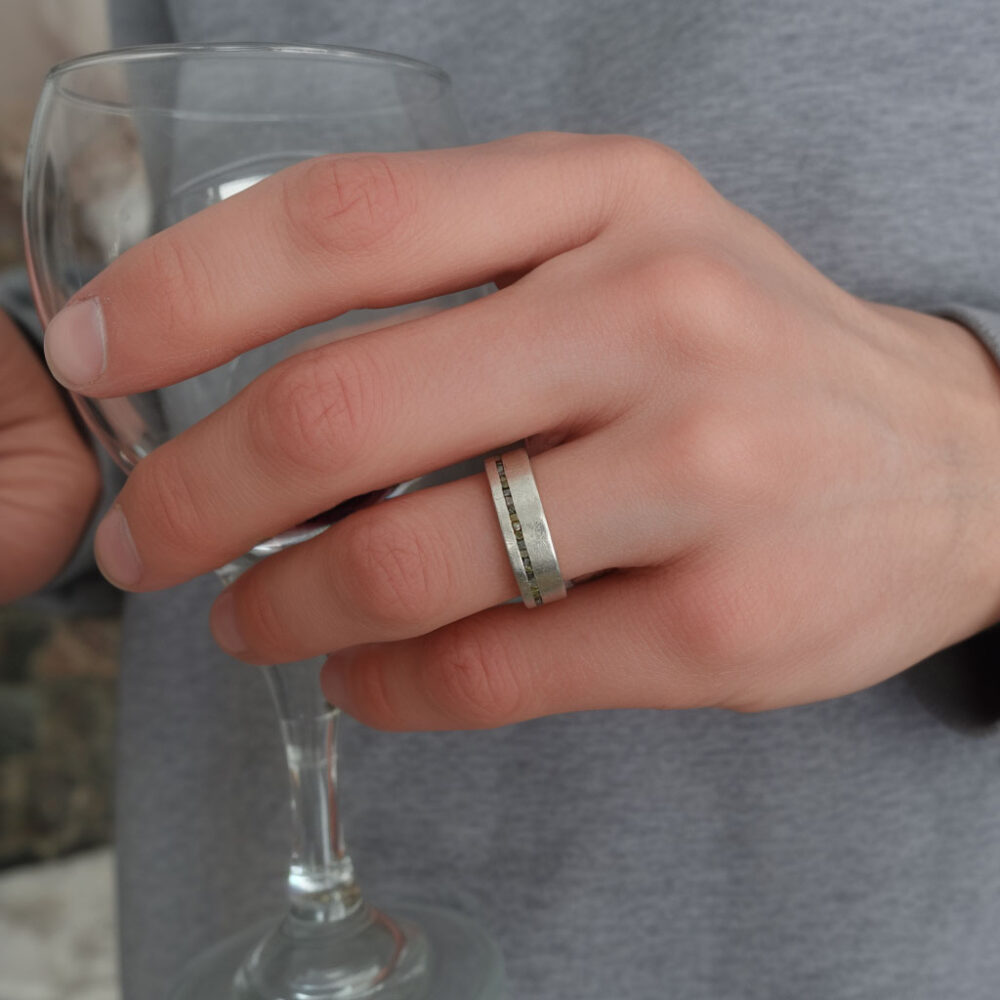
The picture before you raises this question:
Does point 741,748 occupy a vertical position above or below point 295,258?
below

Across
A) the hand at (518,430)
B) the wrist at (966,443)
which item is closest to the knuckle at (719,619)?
the hand at (518,430)

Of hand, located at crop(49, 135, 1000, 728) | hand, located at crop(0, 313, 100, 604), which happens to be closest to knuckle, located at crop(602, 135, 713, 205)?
hand, located at crop(49, 135, 1000, 728)

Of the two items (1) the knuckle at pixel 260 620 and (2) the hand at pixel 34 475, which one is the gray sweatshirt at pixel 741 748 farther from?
(1) the knuckle at pixel 260 620

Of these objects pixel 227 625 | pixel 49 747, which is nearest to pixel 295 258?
pixel 227 625

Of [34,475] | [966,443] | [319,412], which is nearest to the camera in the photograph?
[319,412]

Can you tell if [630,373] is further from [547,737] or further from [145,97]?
[547,737]

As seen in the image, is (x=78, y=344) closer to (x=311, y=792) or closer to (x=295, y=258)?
(x=295, y=258)

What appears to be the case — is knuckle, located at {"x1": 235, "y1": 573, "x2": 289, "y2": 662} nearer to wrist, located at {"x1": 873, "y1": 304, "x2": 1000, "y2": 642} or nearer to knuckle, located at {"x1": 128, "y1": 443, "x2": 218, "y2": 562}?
knuckle, located at {"x1": 128, "y1": 443, "x2": 218, "y2": 562}
